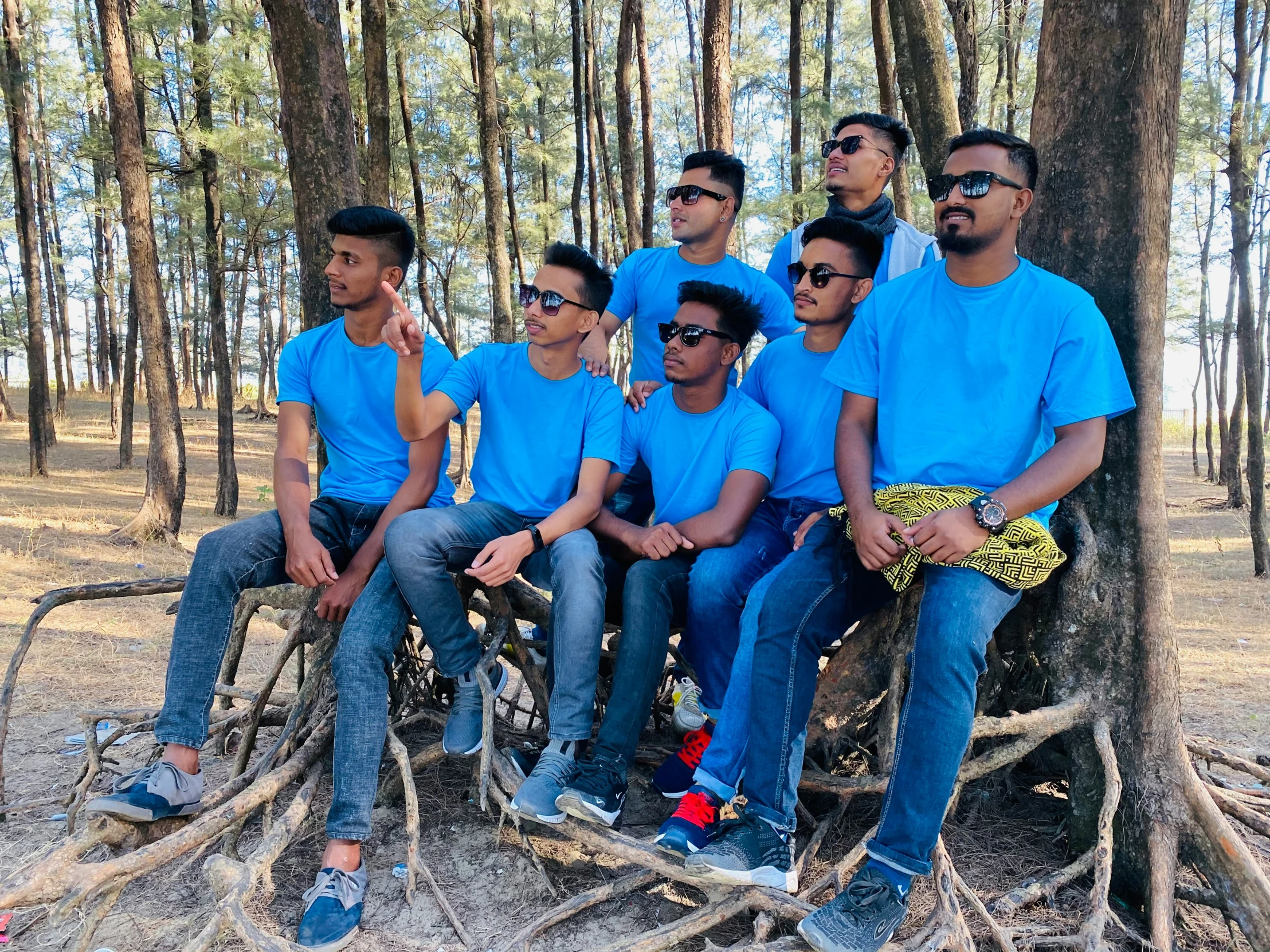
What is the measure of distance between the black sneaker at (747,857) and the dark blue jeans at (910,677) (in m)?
0.06

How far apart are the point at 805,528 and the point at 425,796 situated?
202 cm

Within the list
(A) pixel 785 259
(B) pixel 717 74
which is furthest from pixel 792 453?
(B) pixel 717 74

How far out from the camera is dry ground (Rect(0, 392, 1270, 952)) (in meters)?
3.02

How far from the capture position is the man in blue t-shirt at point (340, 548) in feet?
9.70

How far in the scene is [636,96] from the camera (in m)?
28.4

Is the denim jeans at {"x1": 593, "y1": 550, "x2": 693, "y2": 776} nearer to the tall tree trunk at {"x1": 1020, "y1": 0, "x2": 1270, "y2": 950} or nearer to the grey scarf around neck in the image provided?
the tall tree trunk at {"x1": 1020, "y1": 0, "x2": 1270, "y2": 950}

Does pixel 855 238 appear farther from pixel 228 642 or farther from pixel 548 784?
pixel 228 642

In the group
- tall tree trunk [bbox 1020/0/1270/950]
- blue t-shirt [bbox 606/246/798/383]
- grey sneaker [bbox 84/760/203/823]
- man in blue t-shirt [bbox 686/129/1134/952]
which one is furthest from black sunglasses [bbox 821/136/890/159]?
grey sneaker [bbox 84/760/203/823]

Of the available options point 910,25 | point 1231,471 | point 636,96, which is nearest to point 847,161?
point 910,25

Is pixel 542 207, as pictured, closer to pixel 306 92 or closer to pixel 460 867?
pixel 306 92

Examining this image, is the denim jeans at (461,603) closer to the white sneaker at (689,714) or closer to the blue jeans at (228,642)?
the blue jeans at (228,642)

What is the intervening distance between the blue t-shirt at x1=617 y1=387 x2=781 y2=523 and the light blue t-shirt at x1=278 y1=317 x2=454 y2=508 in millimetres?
903

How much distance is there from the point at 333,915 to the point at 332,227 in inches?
107

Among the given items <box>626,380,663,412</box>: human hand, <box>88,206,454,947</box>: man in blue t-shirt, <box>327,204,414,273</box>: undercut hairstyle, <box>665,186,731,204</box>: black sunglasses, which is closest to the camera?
<box>88,206,454,947</box>: man in blue t-shirt
